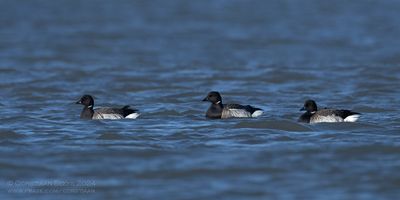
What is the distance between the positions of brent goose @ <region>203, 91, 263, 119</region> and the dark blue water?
42cm

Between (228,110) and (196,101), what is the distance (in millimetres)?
3115

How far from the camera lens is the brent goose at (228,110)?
20203 mm

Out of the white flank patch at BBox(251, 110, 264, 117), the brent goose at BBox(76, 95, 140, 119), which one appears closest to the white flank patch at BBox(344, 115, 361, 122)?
the white flank patch at BBox(251, 110, 264, 117)

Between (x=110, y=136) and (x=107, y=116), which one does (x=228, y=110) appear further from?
(x=110, y=136)

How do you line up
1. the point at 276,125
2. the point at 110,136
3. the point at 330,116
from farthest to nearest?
the point at 330,116 < the point at 276,125 < the point at 110,136

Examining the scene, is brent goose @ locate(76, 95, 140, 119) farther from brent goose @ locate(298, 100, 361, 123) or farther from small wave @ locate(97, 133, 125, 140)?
brent goose @ locate(298, 100, 361, 123)

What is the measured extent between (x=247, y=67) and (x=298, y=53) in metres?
4.04

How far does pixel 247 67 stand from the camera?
97.1ft

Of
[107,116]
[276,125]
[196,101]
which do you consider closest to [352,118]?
[276,125]

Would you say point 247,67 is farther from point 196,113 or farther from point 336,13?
point 336,13

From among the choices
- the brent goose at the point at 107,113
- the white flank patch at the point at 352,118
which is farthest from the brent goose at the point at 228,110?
the white flank patch at the point at 352,118

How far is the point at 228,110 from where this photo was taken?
20.3 metres

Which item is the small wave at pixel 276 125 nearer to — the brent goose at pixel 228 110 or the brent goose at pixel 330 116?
the brent goose at pixel 330 116

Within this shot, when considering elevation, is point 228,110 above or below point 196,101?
below
